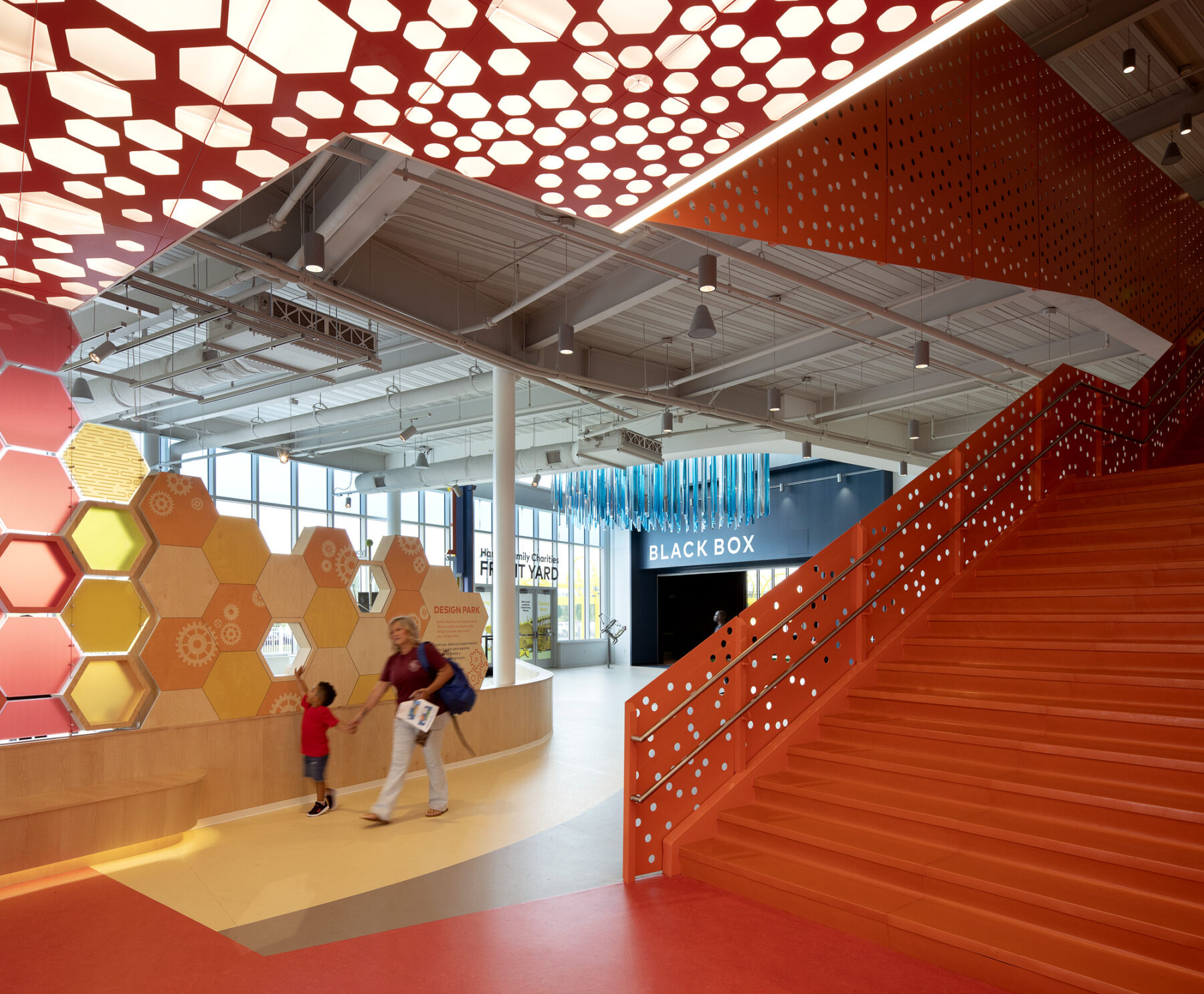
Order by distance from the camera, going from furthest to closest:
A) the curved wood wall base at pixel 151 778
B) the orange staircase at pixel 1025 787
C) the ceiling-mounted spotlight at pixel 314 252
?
the ceiling-mounted spotlight at pixel 314 252 < the curved wood wall base at pixel 151 778 < the orange staircase at pixel 1025 787

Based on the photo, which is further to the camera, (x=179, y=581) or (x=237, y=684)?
(x=237, y=684)

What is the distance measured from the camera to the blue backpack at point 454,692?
6.04 metres

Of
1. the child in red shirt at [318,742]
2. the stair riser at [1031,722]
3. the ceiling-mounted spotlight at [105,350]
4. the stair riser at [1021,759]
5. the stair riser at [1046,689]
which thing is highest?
the ceiling-mounted spotlight at [105,350]

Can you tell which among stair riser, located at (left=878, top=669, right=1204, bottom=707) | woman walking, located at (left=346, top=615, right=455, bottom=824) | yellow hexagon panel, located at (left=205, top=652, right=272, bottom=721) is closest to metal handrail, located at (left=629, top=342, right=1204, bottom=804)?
stair riser, located at (left=878, top=669, right=1204, bottom=707)

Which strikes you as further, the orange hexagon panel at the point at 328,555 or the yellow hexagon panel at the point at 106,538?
the orange hexagon panel at the point at 328,555

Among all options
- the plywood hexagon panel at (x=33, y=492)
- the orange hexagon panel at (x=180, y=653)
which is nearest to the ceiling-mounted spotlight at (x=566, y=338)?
the orange hexagon panel at (x=180, y=653)

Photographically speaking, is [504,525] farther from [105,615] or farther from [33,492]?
[33,492]

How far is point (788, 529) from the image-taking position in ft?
65.5

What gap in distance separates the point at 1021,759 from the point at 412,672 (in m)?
3.93

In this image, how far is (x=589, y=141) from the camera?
332 cm

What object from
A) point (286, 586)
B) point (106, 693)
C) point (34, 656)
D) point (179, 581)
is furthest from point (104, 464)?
point (286, 586)

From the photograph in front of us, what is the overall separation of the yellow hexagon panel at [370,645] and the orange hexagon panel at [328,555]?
0.43 meters

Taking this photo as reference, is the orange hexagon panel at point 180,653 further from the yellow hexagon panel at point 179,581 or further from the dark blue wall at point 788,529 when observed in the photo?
the dark blue wall at point 788,529

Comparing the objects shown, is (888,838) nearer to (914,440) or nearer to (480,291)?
(480,291)
